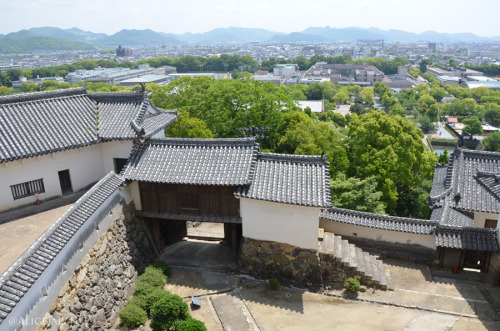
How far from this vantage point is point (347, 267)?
17.4 meters

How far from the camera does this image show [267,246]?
17656 millimetres

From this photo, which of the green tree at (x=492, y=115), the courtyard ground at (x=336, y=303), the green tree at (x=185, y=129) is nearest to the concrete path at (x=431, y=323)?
the courtyard ground at (x=336, y=303)

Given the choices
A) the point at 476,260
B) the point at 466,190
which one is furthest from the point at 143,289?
the point at 466,190

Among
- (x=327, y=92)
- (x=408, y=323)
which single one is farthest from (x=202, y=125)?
(x=327, y=92)

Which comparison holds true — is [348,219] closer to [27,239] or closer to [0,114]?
[27,239]

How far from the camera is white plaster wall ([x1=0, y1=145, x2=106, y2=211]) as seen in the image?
17.8 meters

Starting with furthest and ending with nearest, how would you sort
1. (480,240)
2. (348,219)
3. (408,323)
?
1. (348,219)
2. (480,240)
3. (408,323)

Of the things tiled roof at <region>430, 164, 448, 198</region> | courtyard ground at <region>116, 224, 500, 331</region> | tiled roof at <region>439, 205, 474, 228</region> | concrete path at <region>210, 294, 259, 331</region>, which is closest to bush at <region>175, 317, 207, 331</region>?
courtyard ground at <region>116, 224, 500, 331</region>

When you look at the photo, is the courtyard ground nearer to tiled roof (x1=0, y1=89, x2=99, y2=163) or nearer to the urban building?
tiled roof (x1=0, y1=89, x2=99, y2=163)

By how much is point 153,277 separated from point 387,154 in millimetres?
18826

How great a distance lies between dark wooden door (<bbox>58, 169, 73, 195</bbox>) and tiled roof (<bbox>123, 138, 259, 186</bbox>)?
4331 millimetres

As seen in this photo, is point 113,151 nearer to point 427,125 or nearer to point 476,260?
point 476,260

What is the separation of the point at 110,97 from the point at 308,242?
14709 millimetres

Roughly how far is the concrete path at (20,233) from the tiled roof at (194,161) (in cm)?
416
